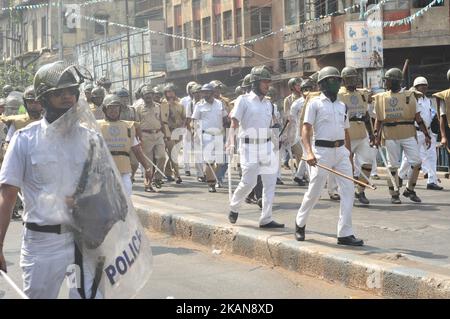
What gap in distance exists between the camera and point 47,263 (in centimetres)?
387

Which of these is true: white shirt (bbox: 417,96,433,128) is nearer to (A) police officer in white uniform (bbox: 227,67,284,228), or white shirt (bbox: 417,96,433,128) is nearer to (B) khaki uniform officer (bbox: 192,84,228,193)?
(B) khaki uniform officer (bbox: 192,84,228,193)

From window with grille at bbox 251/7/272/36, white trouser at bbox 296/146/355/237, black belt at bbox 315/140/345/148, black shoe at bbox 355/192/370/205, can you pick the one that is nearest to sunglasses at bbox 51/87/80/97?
white trouser at bbox 296/146/355/237

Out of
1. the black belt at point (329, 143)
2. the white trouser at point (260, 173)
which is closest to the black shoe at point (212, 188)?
the white trouser at point (260, 173)

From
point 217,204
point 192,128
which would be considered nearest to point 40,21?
point 192,128

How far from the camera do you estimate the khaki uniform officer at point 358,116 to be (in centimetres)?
Answer: 1015

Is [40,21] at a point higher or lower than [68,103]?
higher

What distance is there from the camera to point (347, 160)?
24.2 feet

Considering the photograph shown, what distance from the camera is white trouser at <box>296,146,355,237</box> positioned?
7133mm

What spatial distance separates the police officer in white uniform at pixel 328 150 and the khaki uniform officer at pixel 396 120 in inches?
114

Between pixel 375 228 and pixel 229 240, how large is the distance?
1.70 m

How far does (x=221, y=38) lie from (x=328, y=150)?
34.5m

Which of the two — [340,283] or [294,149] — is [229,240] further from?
[294,149]

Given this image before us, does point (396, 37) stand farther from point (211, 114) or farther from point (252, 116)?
point (252, 116)

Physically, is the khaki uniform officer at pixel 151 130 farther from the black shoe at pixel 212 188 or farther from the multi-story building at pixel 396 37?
the multi-story building at pixel 396 37
